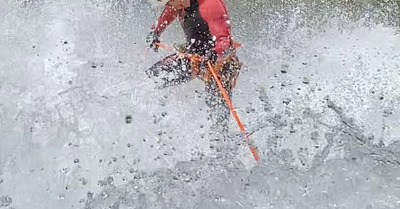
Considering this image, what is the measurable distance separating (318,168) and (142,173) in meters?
0.70

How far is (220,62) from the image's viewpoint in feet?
9.30

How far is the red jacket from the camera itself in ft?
9.25

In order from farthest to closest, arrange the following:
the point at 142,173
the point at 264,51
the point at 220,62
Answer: the point at 264,51 < the point at 220,62 < the point at 142,173

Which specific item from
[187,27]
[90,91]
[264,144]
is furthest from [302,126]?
[90,91]

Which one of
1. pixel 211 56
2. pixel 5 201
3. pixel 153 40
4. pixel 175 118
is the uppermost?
pixel 153 40

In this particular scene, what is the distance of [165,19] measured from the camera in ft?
9.71

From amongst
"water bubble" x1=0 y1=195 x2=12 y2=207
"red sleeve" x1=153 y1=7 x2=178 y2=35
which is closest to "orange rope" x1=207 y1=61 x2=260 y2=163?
"red sleeve" x1=153 y1=7 x2=178 y2=35

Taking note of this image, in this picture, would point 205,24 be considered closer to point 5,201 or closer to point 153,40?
point 153,40

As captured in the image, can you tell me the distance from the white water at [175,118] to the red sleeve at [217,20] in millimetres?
187

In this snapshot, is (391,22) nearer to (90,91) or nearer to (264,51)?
(264,51)

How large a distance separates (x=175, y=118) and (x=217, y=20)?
453 mm

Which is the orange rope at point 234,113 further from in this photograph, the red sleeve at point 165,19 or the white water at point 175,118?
the red sleeve at point 165,19

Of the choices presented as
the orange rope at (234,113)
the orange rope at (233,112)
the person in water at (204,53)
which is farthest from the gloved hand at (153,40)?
the orange rope at (234,113)

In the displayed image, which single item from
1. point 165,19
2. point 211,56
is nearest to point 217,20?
point 211,56
